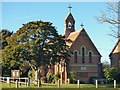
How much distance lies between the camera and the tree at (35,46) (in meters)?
47.8

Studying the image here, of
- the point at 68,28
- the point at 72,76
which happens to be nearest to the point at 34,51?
the point at 72,76

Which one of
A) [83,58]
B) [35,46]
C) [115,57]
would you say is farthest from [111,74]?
[35,46]

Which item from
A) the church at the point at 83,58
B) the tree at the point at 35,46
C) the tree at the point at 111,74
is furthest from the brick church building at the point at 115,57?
the tree at the point at 35,46

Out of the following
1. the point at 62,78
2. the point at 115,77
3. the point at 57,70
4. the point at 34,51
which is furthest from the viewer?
the point at 57,70

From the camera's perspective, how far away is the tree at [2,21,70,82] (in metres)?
47.8

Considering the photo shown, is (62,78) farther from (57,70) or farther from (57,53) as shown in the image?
(57,53)

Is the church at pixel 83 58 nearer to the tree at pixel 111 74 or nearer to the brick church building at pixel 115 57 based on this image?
the brick church building at pixel 115 57

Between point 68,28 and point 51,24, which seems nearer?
point 51,24

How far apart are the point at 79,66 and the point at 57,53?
9.40 m

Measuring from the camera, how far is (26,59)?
4850 centimetres

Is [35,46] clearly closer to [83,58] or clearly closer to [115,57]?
[83,58]

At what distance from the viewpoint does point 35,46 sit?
47750 millimetres

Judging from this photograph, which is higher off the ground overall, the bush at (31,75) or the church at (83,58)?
the church at (83,58)

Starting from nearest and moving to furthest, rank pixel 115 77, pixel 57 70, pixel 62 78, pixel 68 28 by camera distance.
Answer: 1. pixel 115 77
2. pixel 62 78
3. pixel 57 70
4. pixel 68 28
